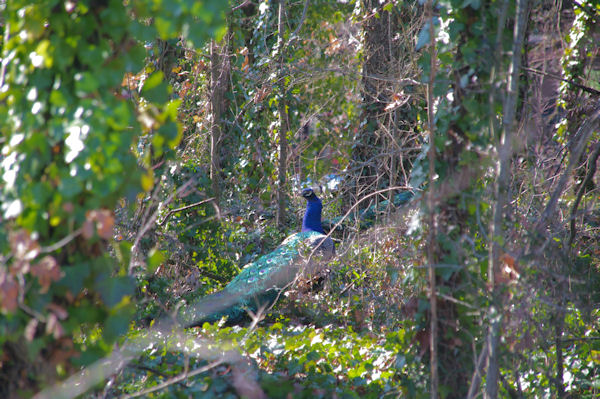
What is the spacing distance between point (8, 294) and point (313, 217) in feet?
21.9

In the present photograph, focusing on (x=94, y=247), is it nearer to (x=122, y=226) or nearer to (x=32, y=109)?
(x=32, y=109)

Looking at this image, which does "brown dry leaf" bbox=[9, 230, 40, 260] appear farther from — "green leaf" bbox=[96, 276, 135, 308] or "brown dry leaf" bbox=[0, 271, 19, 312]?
"green leaf" bbox=[96, 276, 135, 308]

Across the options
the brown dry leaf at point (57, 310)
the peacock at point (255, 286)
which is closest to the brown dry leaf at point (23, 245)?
the brown dry leaf at point (57, 310)

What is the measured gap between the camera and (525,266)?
3105mm

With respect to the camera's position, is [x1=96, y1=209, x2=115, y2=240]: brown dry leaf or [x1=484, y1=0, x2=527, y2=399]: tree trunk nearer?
[x1=96, y1=209, x2=115, y2=240]: brown dry leaf

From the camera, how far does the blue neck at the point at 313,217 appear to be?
8547 millimetres

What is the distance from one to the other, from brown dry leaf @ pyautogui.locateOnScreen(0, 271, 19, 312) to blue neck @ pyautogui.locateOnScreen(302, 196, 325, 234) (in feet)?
21.5

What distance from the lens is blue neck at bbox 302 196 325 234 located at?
8547mm

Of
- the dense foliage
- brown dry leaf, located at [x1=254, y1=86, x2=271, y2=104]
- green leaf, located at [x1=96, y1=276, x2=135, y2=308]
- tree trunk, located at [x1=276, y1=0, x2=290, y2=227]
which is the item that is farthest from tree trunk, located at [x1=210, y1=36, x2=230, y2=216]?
green leaf, located at [x1=96, y1=276, x2=135, y2=308]

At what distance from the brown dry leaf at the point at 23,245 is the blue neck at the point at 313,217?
21.3 ft

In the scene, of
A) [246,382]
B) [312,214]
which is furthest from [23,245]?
[312,214]

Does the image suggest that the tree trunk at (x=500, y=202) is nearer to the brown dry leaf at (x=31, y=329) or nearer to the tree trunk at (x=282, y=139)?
the brown dry leaf at (x=31, y=329)

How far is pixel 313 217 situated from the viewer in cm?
857

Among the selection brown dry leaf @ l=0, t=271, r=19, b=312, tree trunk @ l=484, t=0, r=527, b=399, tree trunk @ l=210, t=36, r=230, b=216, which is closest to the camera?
brown dry leaf @ l=0, t=271, r=19, b=312
